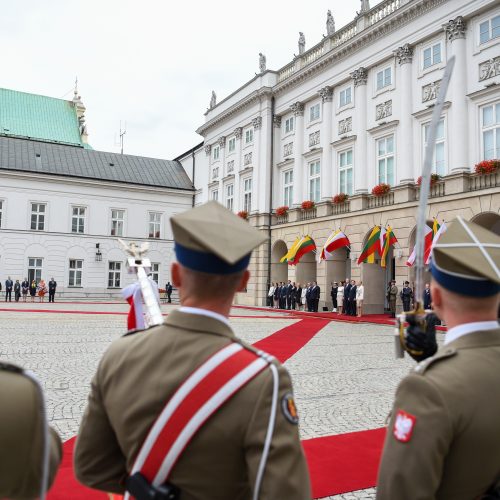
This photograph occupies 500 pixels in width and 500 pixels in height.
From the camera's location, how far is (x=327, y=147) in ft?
86.1

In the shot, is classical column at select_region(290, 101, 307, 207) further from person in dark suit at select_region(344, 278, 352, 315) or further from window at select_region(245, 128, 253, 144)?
person in dark suit at select_region(344, 278, 352, 315)

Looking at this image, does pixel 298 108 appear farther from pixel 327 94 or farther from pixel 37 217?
pixel 37 217

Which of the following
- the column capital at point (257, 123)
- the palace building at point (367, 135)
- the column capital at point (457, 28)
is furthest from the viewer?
the column capital at point (257, 123)

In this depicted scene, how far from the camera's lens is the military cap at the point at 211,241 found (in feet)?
5.52

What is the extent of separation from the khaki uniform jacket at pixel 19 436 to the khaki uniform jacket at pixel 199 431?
1.12 feet

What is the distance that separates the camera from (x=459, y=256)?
1926 millimetres

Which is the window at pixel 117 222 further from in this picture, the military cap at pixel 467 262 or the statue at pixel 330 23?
the military cap at pixel 467 262

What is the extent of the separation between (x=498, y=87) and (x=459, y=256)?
18.9 meters

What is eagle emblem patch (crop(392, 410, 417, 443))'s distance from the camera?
167cm

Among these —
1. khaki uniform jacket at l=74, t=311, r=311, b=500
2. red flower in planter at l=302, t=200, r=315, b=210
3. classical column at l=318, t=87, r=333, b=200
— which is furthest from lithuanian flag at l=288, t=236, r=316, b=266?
khaki uniform jacket at l=74, t=311, r=311, b=500

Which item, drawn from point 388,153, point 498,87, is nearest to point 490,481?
point 498,87

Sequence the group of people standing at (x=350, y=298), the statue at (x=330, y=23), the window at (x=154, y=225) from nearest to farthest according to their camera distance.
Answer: the group of people standing at (x=350, y=298) < the statue at (x=330, y=23) < the window at (x=154, y=225)

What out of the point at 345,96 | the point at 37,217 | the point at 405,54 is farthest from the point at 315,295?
the point at 37,217

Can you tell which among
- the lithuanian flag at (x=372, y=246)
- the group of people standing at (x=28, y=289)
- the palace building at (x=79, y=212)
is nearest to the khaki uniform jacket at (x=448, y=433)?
the lithuanian flag at (x=372, y=246)
